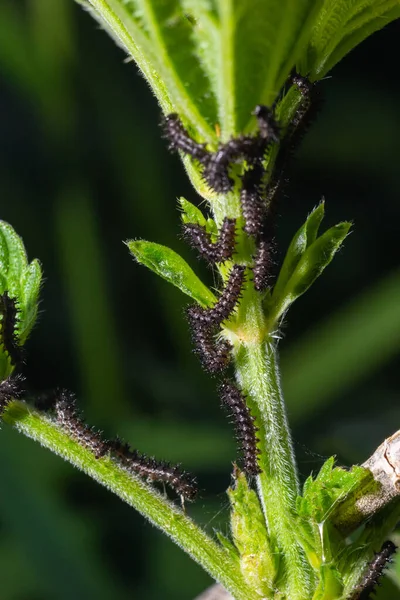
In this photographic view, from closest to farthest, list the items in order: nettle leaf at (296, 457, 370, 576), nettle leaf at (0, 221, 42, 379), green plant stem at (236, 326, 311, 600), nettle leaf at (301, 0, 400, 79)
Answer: nettle leaf at (301, 0, 400, 79)
nettle leaf at (296, 457, 370, 576)
green plant stem at (236, 326, 311, 600)
nettle leaf at (0, 221, 42, 379)

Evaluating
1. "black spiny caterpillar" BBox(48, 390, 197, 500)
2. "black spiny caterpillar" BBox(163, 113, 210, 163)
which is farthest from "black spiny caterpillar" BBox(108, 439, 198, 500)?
"black spiny caterpillar" BBox(163, 113, 210, 163)

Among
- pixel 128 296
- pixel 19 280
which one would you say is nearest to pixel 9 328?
pixel 19 280

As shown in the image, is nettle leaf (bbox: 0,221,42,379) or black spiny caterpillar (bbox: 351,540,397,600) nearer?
black spiny caterpillar (bbox: 351,540,397,600)

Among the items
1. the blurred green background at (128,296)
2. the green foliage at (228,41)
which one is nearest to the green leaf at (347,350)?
the blurred green background at (128,296)

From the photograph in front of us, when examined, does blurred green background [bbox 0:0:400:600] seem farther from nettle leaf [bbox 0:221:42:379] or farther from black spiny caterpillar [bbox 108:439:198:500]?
nettle leaf [bbox 0:221:42:379]

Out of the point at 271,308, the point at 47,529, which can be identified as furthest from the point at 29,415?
the point at 47,529

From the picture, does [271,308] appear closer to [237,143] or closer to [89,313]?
[237,143]

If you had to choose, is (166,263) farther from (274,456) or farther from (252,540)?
(252,540)
